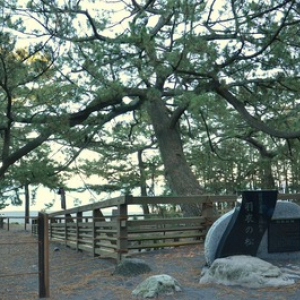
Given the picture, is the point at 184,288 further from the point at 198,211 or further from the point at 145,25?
the point at 145,25

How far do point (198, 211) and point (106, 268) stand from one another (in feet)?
12.6

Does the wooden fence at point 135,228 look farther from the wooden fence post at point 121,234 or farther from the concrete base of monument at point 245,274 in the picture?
the concrete base of monument at point 245,274

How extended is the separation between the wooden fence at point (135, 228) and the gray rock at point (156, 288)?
2.60 meters

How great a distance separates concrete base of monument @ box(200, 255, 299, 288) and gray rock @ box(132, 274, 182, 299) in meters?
0.75

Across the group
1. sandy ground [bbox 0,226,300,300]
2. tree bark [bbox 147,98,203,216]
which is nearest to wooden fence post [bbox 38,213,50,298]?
sandy ground [bbox 0,226,300,300]

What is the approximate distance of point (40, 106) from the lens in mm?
10461

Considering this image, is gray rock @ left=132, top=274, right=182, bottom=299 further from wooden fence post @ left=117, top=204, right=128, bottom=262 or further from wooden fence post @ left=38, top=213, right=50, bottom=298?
wooden fence post @ left=117, top=204, right=128, bottom=262

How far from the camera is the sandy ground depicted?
5.55m

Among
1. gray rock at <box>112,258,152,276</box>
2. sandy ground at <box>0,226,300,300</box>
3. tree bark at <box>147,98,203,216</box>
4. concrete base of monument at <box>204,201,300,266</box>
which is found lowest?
sandy ground at <box>0,226,300,300</box>

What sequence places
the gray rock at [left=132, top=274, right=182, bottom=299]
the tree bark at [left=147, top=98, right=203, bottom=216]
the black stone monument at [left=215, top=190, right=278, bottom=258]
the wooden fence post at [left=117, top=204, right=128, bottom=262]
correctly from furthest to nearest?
the tree bark at [left=147, top=98, right=203, bottom=216] < the wooden fence post at [left=117, top=204, right=128, bottom=262] < the black stone monument at [left=215, top=190, right=278, bottom=258] < the gray rock at [left=132, top=274, right=182, bottom=299]

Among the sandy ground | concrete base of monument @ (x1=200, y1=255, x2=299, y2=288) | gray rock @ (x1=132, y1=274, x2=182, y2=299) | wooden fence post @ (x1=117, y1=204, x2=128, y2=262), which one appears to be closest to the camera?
gray rock @ (x1=132, y1=274, x2=182, y2=299)

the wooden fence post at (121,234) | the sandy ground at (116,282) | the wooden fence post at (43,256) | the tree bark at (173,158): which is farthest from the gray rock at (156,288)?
the tree bark at (173,158)

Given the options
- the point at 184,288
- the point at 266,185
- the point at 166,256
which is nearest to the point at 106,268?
the point at 166,256

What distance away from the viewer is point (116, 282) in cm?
650
